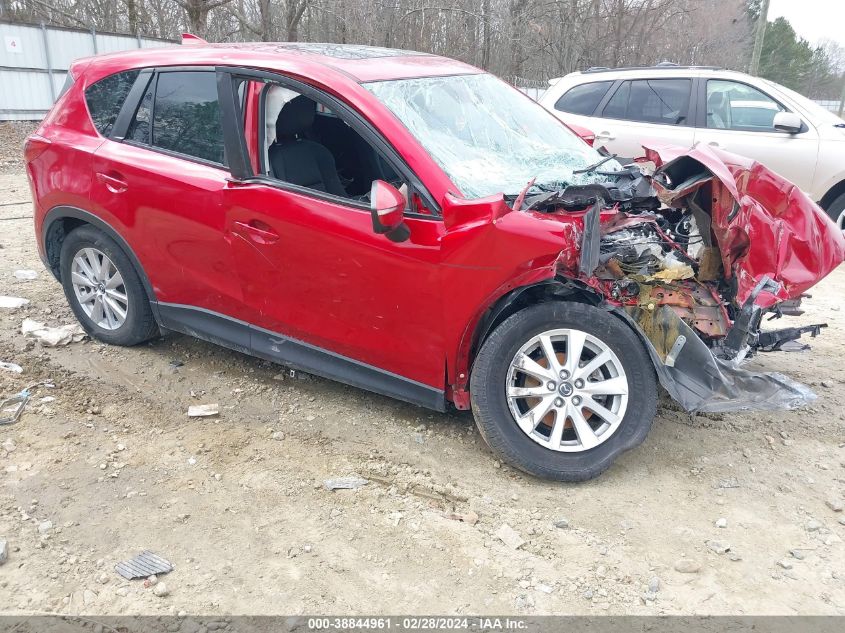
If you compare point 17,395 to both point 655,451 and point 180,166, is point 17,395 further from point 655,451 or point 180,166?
point 655,451

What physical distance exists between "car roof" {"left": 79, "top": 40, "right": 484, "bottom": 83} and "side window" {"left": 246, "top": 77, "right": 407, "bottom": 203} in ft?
0.54

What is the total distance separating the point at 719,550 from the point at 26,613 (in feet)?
8.60

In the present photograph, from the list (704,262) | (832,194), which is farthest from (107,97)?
(832,194)

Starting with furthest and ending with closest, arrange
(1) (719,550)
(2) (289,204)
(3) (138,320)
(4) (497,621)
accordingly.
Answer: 1. (3) (138,320)
2. (2) (289,204)
3. (1) (719,550)
4. (4) (497,621)

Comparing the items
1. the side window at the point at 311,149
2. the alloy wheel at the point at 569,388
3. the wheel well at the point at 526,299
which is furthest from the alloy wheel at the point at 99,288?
the alloy wheel at the point at 569,388

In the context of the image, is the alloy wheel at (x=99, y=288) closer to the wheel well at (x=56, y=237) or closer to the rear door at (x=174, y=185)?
the wheel well at (x=56, y=237)

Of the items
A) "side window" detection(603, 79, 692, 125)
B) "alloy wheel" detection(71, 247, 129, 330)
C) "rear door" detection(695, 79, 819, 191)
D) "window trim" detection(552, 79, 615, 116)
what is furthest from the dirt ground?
"window trim" detection(552, 79, 615, 116)

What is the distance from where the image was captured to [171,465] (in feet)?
11.2

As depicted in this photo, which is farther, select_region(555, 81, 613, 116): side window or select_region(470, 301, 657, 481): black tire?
select_region(555, 81, 613, 116): side window

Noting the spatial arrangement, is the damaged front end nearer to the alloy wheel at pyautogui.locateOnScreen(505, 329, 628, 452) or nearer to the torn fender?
the torn fender

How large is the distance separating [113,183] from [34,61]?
52.4 ft

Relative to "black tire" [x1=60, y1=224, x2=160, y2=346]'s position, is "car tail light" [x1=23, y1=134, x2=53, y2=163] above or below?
above

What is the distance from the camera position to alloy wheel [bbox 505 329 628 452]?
3158 mm

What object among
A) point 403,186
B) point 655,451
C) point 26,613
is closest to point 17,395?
point 26,613
